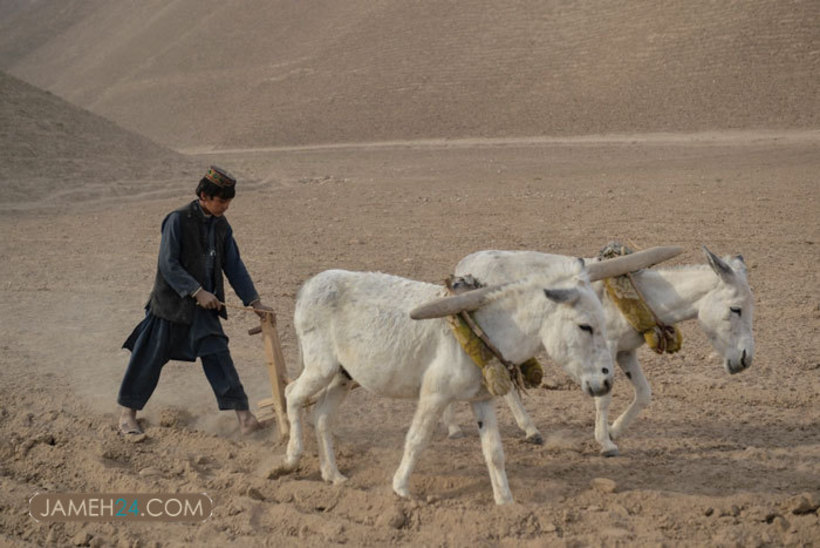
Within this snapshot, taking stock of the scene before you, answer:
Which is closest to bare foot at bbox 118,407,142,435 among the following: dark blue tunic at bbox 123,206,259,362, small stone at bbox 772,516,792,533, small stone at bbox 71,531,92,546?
dark blue tunic at bbox 123,206,259,362

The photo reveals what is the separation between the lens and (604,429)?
6.96 metres

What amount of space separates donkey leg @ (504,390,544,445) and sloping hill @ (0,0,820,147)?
4065 centimetres

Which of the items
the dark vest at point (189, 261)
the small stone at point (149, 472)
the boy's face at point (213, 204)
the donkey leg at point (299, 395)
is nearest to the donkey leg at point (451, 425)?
the donkey leg at point (299, 395)

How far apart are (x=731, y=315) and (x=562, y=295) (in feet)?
6.13

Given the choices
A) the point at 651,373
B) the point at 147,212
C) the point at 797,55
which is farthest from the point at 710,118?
the point at 651,373

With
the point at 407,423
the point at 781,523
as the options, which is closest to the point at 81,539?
the point at 407,423

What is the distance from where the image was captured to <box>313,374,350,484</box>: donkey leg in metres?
6.39

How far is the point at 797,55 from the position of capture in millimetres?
50125

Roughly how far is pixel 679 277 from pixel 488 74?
53035mm

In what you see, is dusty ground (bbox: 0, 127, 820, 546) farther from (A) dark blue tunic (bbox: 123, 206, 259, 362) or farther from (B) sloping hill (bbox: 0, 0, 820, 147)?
(B) sloping hill (bbox: 0, 0, 820, 147)

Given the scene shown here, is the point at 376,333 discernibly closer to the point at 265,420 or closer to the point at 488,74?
the point at 265,420

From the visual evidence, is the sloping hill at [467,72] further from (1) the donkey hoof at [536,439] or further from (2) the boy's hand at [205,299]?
(2) the boy's hand at [205,299]

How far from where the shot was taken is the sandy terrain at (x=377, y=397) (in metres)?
5.68

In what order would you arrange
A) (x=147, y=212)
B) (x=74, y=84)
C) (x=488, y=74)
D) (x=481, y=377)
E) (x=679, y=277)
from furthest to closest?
(x=74, y=84), (x=488, y=74), (x=147, y=212), (x=679, y=277), (x=481, y=377)
